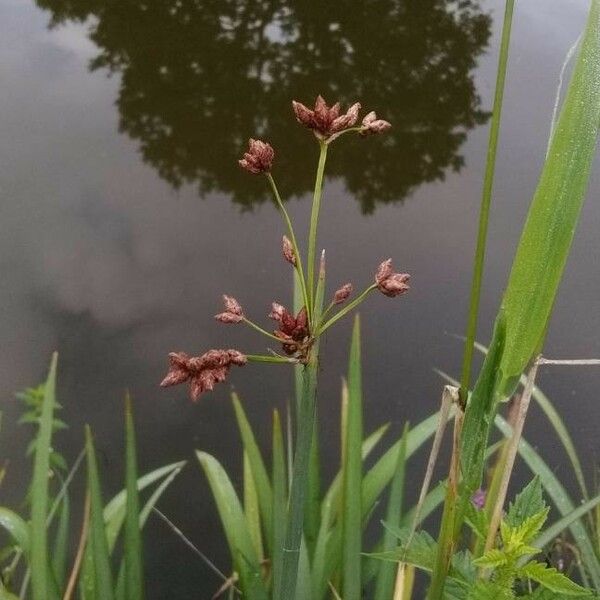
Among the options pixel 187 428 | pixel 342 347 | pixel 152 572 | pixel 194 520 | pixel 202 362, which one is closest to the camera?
pixel 202 362

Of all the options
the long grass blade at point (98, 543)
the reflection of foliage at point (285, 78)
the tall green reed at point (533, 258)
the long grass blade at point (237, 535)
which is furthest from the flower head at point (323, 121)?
the reflection of foliage at point (285, 78)

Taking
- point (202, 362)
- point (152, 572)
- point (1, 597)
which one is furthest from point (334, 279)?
point (202, 362)

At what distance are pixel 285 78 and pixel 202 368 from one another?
305 cm

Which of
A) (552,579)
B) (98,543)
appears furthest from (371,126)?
(98,543)

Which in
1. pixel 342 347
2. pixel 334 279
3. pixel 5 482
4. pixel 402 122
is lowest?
pixel 5 482

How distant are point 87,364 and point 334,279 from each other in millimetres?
823

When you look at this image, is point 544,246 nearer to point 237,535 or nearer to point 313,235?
point 313,235

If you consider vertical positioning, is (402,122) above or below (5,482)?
above

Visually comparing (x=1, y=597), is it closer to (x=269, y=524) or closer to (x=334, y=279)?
(x=269, y=524)

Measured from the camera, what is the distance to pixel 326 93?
323 cm

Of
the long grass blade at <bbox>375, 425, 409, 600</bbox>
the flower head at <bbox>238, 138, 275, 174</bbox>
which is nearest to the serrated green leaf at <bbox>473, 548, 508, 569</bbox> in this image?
the flower head at <bbox>238, 138, 275, 174</bbox>

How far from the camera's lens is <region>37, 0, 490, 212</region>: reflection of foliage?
9.23 ft

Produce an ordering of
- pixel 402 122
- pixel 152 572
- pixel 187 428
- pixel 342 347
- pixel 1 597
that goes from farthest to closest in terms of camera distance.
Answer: pixel 402 122 → pixel 342 347 → pixel 187 428 → pixel 152 572 → pixel 1 597

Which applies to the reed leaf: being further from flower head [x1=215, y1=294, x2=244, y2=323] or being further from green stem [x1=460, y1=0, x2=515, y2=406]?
flower head [x1=215, y1=294, x2=244, y2=323]
